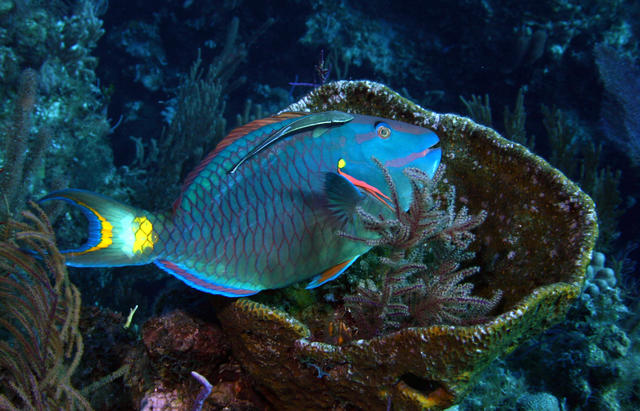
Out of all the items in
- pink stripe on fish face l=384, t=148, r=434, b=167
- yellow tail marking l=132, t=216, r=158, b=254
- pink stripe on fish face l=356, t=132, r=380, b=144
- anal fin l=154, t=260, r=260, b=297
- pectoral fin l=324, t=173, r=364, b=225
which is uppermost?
pink stripe on fish face l=356, t=132, r=380, b=144

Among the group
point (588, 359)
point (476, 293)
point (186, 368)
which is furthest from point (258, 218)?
point (588, 359)

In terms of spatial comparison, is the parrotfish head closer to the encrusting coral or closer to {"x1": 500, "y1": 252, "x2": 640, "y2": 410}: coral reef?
the encrusting coral

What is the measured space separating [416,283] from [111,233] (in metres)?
1.29

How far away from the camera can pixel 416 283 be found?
1.67 meters

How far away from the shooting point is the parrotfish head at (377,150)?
165cm

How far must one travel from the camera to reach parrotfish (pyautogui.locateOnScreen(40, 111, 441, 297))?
1417 mm

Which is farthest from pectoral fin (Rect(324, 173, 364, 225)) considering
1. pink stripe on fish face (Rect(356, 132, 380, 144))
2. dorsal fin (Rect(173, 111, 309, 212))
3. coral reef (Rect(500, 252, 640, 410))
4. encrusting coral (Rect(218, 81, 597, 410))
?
coral reef (Rect(500, 252, 640, 410))

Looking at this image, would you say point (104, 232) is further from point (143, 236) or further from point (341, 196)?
point (341, 196)

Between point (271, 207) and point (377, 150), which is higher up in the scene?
point (377, 150)

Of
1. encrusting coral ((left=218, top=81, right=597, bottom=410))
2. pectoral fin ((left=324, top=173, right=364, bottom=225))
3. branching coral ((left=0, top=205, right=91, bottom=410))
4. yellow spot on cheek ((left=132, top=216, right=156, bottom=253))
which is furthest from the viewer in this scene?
branching coral ((left=0, top=205, right=91, bottom=410))

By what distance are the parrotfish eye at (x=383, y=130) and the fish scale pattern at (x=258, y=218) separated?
0.23 metres

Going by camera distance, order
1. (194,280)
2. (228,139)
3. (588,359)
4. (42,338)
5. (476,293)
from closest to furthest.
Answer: (194,280) → (228,139) → (42,338) → (476,293) → (588,359)

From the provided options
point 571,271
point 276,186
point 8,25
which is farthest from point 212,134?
point 571,271

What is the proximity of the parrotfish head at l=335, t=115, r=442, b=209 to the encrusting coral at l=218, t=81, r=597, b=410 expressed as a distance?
0.57m
